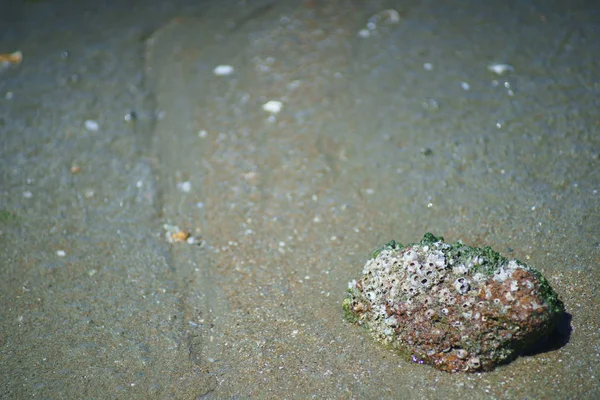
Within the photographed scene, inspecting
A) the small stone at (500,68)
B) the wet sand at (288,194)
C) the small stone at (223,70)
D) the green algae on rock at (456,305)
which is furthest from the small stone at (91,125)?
the small stone at (500,68)

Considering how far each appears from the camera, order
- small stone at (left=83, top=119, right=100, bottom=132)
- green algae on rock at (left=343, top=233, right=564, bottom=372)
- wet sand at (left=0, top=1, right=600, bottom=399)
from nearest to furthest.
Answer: green algae on rock at (left=343, top=233, right=564, bottom=372)
wet sand at (left=0, top=1, right=600, bottom=399)
small stone at (left=83, top=119, right=100, bottom=132)

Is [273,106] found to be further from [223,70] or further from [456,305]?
[456,305]

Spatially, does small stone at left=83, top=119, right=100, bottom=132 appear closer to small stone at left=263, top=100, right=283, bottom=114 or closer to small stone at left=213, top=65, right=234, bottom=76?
small stone at left=213, top=65, right=234, bottom=76

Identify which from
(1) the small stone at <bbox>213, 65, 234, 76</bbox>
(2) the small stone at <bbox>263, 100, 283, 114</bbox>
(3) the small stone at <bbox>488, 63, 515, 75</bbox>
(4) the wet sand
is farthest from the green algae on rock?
(1) the small stone at <bbox>213, 65, 234, 76</bbox>

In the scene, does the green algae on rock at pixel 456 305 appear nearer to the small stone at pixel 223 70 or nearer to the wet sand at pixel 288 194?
the wet sand at pixel 288 194

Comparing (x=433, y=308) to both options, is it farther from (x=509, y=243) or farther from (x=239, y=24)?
(x=239, y=24)
